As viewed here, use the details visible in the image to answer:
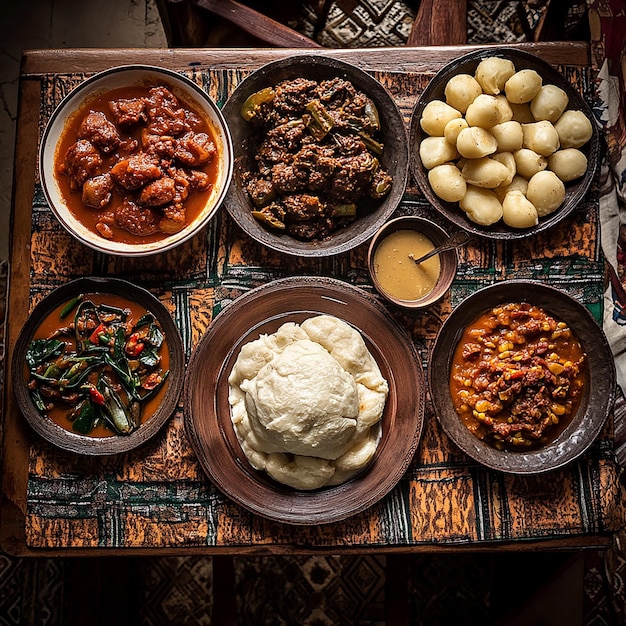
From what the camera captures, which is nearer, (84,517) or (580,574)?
(84,517)

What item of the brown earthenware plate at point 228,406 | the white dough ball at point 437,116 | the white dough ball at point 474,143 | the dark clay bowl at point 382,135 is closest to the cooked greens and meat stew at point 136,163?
the dark clay bowl at point 382,135

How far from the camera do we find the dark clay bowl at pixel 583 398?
2.86 meters

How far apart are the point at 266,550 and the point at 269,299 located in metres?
1.09

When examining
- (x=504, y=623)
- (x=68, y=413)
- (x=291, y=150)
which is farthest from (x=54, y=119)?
(x=504, y=623)

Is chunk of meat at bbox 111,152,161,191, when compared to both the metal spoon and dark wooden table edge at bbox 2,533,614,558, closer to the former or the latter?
the metal spoon

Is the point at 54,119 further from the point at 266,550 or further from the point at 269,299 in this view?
the point at 266,550

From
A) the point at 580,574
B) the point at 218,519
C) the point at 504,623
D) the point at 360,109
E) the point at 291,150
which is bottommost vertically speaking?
the point at 504,623

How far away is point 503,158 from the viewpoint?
2854mm

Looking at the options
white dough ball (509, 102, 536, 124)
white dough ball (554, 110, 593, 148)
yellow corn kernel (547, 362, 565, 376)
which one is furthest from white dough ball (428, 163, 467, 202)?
yellow corn kernel (547, 362, 565, 376)

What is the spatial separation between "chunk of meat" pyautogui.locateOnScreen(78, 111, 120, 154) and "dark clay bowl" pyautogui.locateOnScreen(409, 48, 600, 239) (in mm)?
1276

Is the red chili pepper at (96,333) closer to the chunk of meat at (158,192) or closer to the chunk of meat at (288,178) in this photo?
the chunk of meat at (158,192)

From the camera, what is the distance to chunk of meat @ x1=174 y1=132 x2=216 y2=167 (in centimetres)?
282

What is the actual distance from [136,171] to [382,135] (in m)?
1.07

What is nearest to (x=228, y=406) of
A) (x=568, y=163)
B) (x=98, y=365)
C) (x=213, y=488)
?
(x=213, y=488)
